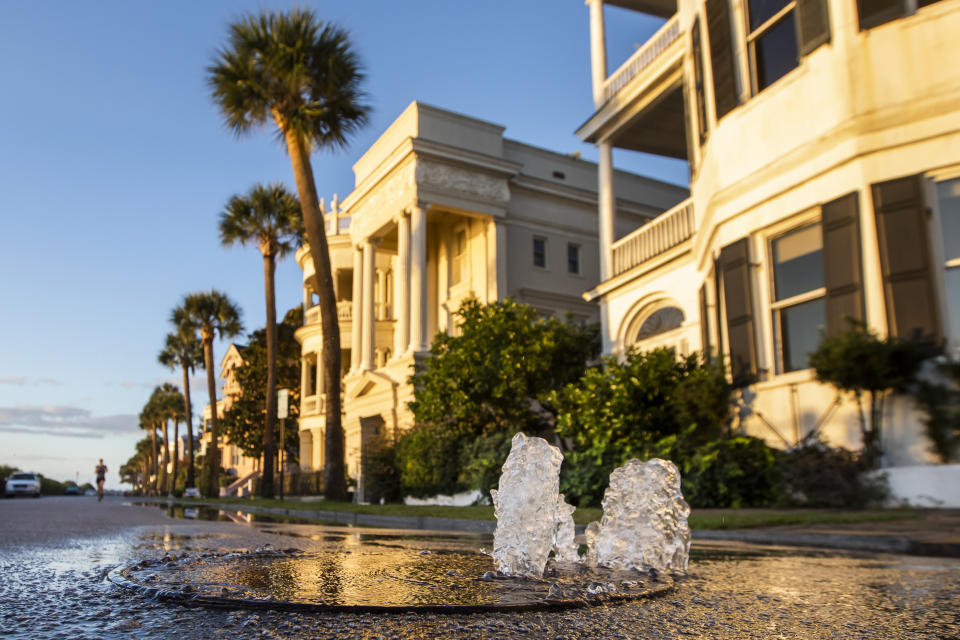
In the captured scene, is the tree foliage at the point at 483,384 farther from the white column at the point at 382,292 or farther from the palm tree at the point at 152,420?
the palm tree at the point at 152,420

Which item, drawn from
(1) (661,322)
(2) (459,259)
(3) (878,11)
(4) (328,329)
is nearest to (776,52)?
(3) (878,11)

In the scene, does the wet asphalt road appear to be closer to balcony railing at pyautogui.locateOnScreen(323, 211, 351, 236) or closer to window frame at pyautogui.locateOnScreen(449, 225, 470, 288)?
window frame at pyautogui.locateOnScreen(449, 225, 470, 288)

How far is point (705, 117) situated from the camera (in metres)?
15.3

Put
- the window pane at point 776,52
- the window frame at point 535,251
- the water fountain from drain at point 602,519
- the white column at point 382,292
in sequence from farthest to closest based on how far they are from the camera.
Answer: the white column at point 382,292 → the window frame at point 535,251 → the window pane at point 776,52 → the water fountain from drain at point 602,519

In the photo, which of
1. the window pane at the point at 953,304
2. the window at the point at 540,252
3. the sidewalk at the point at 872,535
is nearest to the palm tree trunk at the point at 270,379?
the window at the point at 540,252

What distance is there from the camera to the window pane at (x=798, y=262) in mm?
12227

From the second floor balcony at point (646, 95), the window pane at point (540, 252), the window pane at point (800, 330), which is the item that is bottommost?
A: the window pane at point (800, 330)

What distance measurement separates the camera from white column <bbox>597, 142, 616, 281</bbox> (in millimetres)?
20375

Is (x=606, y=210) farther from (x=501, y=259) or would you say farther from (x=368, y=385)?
(x=368, y=385)

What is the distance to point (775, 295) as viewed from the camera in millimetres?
12859

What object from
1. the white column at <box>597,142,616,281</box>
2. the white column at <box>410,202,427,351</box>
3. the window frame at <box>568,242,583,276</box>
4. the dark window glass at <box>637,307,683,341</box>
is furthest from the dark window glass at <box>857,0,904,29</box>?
the window frame at <box>568,242,583,276</box>

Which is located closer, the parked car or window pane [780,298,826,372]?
window pane [780,298,826,372]

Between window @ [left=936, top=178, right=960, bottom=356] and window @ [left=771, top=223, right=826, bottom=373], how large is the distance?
1.69 metres

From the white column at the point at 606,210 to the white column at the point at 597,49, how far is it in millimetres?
1293
